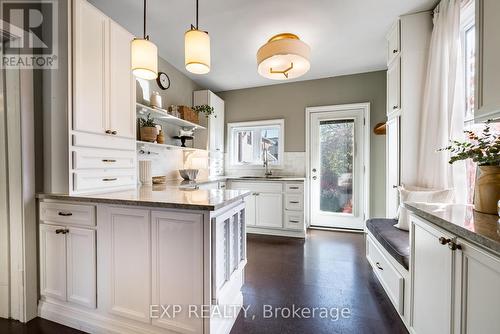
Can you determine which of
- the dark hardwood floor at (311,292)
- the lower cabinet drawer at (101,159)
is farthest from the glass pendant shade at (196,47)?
the dark hardwood floor at (311,292)

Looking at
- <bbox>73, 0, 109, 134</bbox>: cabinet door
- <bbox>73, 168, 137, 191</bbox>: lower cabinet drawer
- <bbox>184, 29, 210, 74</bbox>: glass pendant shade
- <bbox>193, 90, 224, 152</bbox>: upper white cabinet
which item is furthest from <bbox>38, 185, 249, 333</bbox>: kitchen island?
<bbox>193, 90, 224, 152</bbox>: upper white cabinet

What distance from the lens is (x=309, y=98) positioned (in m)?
3.90

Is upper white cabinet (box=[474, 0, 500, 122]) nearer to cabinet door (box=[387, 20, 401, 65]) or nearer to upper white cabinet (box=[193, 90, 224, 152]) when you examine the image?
cabinet door (box=[387, 20, 401, 65])

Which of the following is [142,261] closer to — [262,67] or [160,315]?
[160,315]

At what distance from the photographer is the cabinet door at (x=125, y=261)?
1.37 meters

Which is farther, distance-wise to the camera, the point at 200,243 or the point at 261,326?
the point at 261,326

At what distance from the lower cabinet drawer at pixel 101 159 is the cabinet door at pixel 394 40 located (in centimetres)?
292

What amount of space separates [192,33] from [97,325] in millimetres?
2031

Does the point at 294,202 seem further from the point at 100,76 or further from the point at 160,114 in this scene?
the point at 100,76

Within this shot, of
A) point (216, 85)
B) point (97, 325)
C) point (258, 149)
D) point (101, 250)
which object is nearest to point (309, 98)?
point (258, 149)

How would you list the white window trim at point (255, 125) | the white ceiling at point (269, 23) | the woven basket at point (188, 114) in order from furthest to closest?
1. the white window trim at point (255, 125)
2. the woven basket at point (188, 114)
3. the white ceiling at point (269, 23)

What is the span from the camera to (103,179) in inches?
68.9

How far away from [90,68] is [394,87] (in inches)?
116

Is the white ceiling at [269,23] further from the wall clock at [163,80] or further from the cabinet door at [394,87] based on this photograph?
the cabinet door at [394,87]
